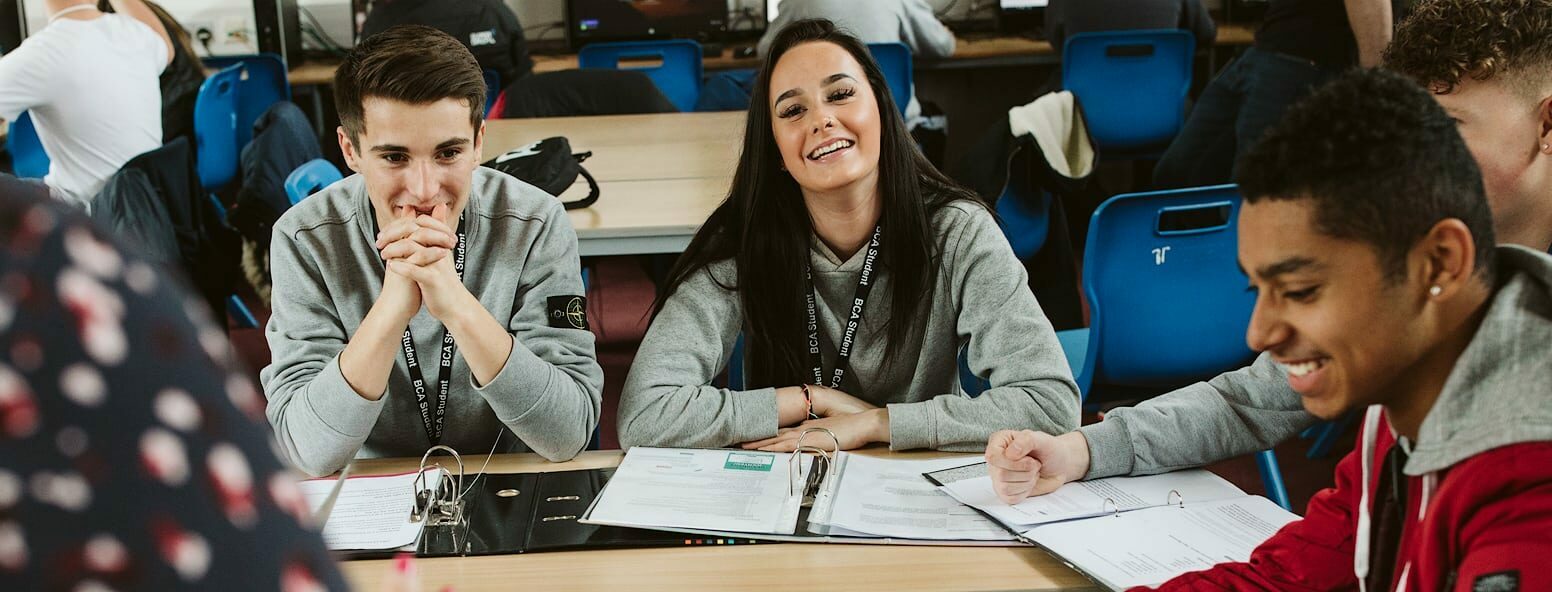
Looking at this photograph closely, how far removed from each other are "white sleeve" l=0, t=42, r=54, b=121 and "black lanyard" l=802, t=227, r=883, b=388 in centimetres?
251

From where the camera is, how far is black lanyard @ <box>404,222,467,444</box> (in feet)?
5.85

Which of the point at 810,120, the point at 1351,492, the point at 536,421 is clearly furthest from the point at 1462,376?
the point at 810,120

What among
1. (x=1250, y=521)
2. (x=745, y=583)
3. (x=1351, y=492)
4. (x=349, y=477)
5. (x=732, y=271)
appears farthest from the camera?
(x=732, y=271)

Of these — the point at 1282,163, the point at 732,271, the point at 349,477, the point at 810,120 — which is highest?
the point at 1282,163

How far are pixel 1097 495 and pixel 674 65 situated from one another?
3.89 metres

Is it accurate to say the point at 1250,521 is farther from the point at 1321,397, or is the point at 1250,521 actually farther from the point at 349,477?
the point at 349,477

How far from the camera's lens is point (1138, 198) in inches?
90.8

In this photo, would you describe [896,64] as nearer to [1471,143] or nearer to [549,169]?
[549,169]

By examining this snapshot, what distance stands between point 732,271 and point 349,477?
660mm

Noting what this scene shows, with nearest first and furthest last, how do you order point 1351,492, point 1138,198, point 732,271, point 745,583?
point 1351,492 < point 745,583 < point 732,271 < point 1138,198

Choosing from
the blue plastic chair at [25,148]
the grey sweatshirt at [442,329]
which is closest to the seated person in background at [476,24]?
the blue plastic chair at [25,148]

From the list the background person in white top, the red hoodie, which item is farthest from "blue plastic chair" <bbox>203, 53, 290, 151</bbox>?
the red hoodie

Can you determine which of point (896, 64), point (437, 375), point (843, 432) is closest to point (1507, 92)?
point (843, 432)

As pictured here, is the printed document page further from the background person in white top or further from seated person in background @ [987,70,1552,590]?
the background person in white top
